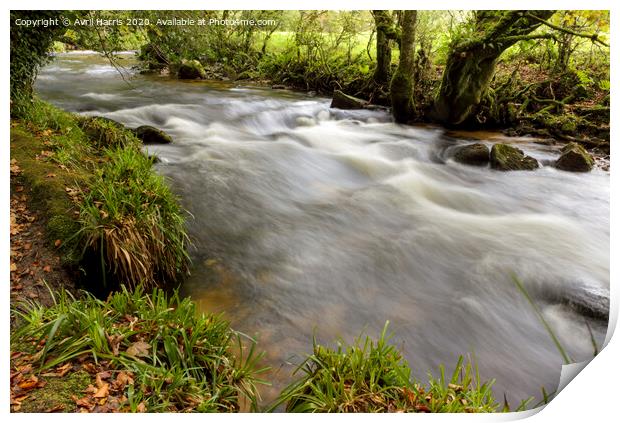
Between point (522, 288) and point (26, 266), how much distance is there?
2.84 meters

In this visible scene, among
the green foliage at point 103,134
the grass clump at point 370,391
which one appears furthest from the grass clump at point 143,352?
the green foliage at point 103,134

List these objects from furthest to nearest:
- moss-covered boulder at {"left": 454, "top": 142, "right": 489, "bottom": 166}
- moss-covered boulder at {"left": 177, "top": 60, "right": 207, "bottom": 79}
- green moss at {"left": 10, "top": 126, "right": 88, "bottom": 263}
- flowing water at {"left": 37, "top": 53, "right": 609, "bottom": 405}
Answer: moss-covered boulder at {"left": 454, "top": 142, "right": 489, "bottom": 166} < moss-covered boulder at {"left": 177, "top": 60, "right": 207, "bottom": 79} < flowing water at {"left": 37, "top": 53, "right": 609, "bottom": 405} < green moss at {"left": 10, "top": 126, "right": 88, "bottom": 263}

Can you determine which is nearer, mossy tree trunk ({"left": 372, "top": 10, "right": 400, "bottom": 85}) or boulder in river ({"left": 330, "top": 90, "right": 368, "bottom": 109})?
mossy tree trunk ({"left": 372, "top": 10, "right": 400, "bottom": 85})

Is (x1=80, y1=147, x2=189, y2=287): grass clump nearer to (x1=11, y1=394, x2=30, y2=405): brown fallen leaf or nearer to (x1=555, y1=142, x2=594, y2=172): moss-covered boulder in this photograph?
(x1=11, y1=394, x2=30, y2=405): brown fallen leaf

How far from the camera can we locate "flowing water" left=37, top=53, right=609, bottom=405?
2301 millimetres

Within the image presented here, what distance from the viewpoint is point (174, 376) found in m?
1.66

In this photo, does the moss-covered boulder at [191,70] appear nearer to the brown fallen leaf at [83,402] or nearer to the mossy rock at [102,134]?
the mossy rock at [102,134]

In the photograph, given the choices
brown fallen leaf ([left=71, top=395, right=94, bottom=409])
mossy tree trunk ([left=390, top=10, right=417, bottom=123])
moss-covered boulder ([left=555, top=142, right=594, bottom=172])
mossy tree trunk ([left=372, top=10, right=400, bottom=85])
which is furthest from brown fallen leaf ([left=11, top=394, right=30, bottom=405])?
mossy tree trunk ([left=390, top=10, right=417, bottom=123])

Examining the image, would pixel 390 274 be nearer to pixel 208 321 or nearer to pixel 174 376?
pixel 208 321

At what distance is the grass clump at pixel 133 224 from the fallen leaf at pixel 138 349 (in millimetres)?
521

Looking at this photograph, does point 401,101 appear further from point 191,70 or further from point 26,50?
point 26,50

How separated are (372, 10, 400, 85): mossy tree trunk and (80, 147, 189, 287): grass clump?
2402 millimetres

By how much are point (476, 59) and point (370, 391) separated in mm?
3670

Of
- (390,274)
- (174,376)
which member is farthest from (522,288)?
(174,376)
